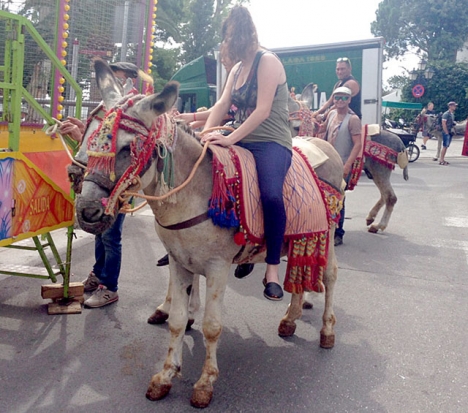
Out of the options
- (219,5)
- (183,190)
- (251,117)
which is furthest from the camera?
(219,5)

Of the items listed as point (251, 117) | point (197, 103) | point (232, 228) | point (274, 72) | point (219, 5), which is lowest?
point (232, 228)

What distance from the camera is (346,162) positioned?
21.5 ft

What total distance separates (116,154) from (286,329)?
2218mm

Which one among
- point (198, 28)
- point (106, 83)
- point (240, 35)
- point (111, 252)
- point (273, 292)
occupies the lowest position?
point (273, 292)

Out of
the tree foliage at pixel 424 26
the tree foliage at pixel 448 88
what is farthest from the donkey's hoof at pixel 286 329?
the tree foliage at pixel 424 26

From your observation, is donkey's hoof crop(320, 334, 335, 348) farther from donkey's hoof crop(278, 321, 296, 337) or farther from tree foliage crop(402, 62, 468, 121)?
tree foliage crop(402, 62, 468, 121)

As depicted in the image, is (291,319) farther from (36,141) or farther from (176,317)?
(36,141)

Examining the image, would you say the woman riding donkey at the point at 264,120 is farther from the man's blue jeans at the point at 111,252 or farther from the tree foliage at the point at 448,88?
the tree foliage at the point at 448,88

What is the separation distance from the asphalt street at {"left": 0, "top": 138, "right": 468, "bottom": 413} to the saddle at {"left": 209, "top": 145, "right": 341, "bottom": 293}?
2.12 ft

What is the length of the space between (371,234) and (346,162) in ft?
5.42

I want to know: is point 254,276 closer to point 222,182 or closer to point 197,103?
point 222,182

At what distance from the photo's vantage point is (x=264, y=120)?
3.25 meters

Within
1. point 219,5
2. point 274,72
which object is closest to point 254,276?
point 274,72

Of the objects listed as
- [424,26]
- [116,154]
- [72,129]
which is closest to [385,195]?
[72,129]
